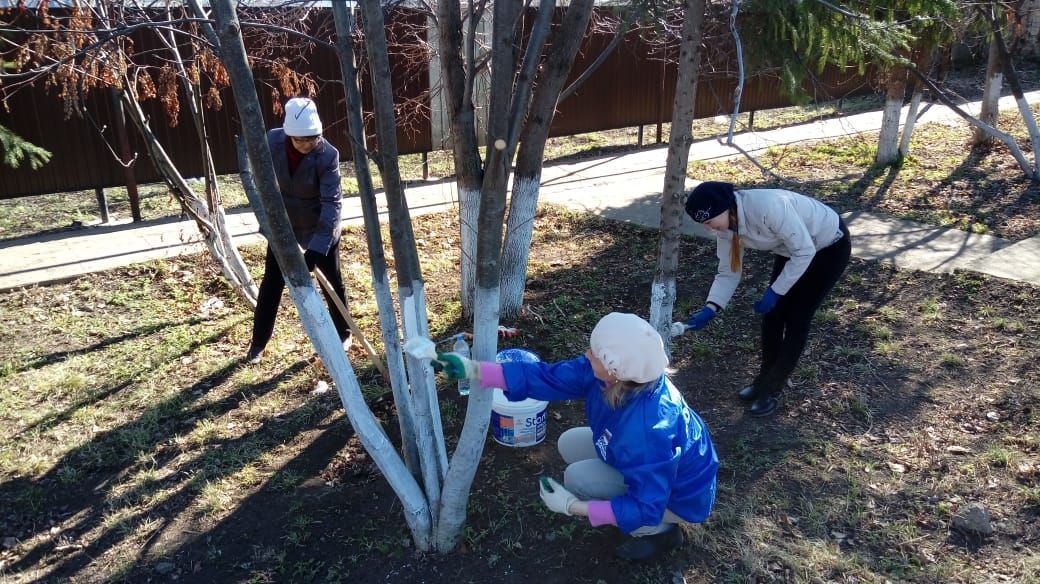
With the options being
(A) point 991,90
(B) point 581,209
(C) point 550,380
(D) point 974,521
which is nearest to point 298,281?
(C) point 550,380

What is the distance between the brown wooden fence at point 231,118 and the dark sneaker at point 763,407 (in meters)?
2.00

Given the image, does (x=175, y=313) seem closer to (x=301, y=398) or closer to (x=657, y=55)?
(x=301, y=398)

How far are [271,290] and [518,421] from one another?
1.75 meters

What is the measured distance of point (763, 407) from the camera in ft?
12.3

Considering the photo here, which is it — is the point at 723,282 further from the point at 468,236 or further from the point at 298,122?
the point at 298,122

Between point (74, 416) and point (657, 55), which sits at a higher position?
point (657, 55)

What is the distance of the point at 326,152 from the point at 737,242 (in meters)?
2.21

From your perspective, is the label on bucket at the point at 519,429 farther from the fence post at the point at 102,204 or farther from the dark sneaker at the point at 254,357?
the fence post at the point at 102,204

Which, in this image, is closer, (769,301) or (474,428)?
(474,428)

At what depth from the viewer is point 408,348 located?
2414 mm

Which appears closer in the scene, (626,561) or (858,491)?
(626,561)

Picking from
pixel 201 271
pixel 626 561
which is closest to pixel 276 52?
pixel 201 271

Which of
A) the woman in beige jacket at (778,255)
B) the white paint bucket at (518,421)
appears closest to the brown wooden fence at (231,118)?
the woman in beige jacket at (778,255)

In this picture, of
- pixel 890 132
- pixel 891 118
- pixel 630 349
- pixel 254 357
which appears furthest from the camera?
pixel 890 132
